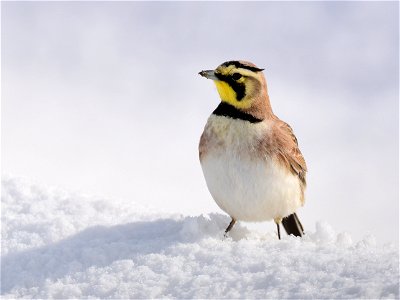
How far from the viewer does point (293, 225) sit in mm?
8422

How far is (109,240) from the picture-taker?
765 centimetres

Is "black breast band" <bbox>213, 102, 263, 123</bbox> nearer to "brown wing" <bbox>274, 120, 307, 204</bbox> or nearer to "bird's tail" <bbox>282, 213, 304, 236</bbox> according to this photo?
"brown wing" <bbox>274, 120, 307, 204</bbox>

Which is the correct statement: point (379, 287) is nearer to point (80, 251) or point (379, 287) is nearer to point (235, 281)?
point (235, 281)

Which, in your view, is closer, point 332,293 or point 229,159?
point 332,293

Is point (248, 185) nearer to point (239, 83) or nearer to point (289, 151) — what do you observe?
point (289, 151)

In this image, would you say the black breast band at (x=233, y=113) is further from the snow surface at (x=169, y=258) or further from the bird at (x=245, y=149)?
the snow surface at (x=169, y=258)

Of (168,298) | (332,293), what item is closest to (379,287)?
(332,293)

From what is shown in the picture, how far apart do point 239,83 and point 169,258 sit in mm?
2070

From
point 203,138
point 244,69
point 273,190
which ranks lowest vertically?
point 273,190

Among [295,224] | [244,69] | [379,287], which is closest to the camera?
[379,287]

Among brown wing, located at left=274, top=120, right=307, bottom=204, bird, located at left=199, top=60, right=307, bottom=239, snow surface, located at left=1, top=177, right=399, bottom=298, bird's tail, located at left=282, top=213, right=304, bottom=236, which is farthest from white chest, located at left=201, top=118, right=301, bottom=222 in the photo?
bird's tail, located at left=282, top=213, right=304, bottom=236

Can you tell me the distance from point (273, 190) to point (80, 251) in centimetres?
230

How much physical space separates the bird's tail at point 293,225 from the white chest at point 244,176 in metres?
0.78

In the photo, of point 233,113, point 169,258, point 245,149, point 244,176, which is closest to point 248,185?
point 244,176
